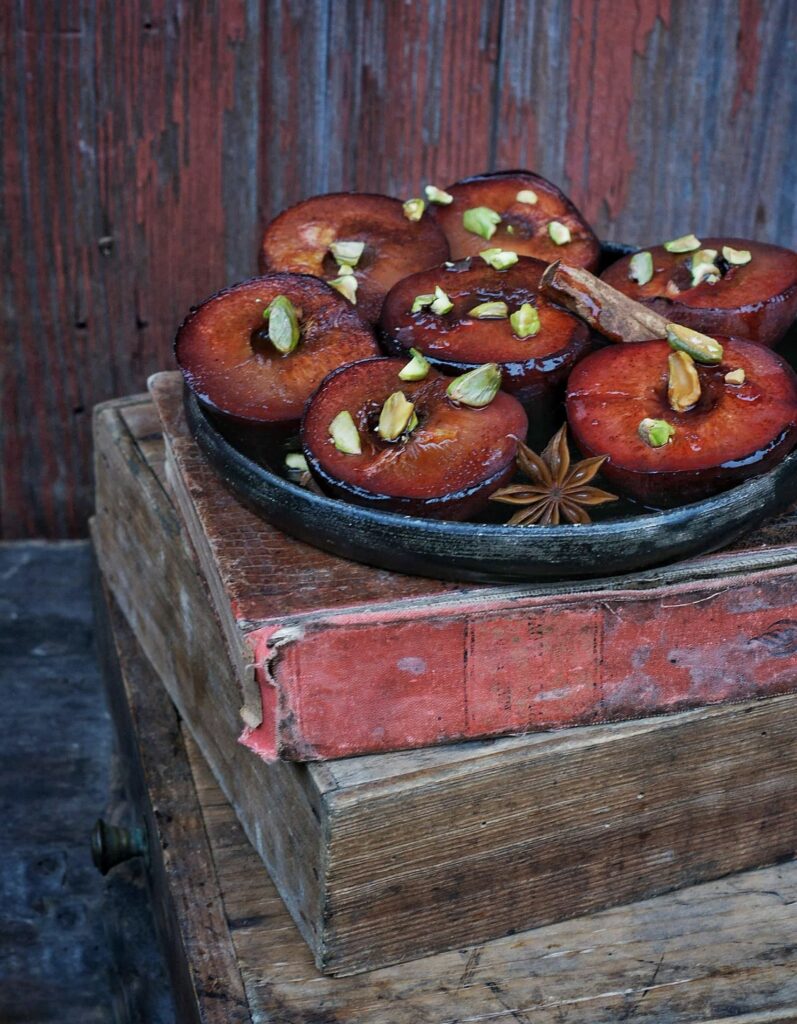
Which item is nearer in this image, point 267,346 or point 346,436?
point 346,436

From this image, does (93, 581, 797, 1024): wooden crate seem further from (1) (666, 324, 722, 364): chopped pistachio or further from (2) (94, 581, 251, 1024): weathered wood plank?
(1) (666, 324, 722, 364): chopped pistachio

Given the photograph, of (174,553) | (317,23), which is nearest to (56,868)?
(174,553)

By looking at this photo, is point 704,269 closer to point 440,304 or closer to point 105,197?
point 440,304

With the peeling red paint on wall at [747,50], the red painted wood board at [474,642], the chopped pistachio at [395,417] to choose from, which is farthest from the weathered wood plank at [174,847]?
the peeling red paint on wall at [747,50]

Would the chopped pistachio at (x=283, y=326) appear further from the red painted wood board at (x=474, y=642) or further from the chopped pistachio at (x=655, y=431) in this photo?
the chopped pistachio at (x=655, y=431)

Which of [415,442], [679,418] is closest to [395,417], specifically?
[415,442]

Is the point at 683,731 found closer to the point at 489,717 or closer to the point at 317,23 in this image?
the point at 489,717

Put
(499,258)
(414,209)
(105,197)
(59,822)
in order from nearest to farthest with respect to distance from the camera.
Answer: (499,258) < (414,209) < (59,822) < (105,197)

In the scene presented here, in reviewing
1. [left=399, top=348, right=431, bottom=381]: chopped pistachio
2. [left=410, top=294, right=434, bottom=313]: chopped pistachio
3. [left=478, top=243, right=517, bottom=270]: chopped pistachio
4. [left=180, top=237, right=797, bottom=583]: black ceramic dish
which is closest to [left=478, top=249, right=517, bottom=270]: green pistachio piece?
[left=478, top=243, right=517, bottom=270]: chopped pistachio
